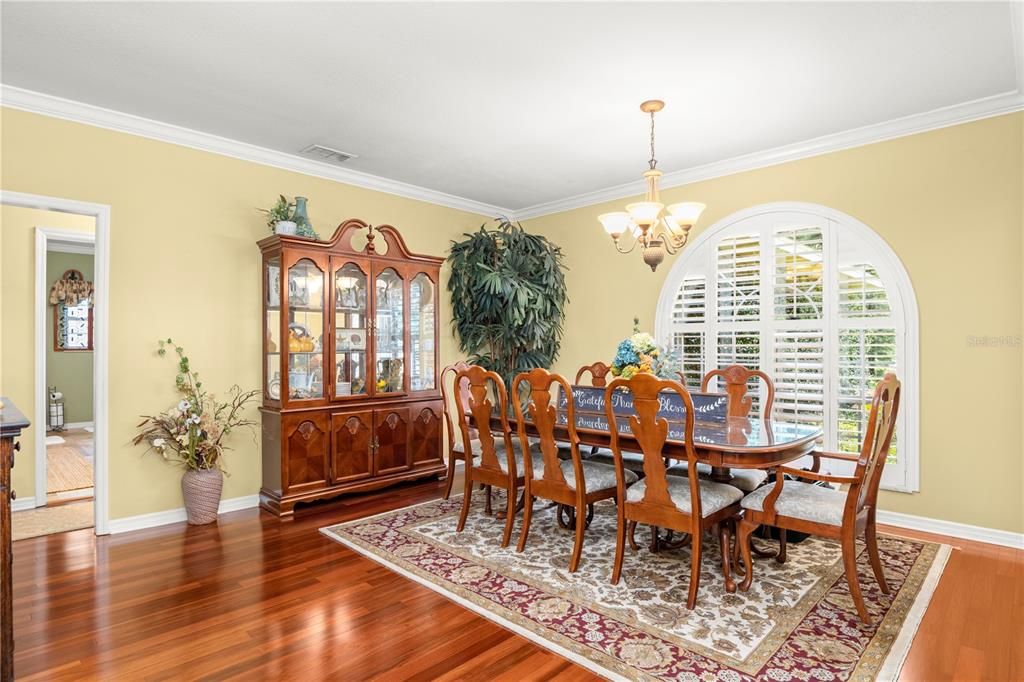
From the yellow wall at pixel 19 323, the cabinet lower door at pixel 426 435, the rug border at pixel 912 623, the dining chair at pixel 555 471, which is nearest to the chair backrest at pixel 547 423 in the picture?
the dining chair at pixel 555 471

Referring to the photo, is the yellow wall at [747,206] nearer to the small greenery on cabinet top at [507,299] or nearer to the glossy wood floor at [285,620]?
the glossy wood floor at [285,620]

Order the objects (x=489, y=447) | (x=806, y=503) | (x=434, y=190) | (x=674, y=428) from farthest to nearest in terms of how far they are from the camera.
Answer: (x=434, y=190), (x=489, y=447), (x=674, y=428), (x=806, y=503)

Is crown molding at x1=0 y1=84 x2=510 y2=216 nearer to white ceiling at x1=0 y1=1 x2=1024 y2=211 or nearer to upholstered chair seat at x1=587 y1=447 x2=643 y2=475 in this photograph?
white ceiling at x1=0 y1=1 x2=1024 y2=211

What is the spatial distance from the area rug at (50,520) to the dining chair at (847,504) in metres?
4.33

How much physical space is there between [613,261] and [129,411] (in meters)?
4.19

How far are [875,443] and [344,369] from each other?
3612 millimetres

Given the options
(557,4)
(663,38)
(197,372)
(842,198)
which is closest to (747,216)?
(842,198)

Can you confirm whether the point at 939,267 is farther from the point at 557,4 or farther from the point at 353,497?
the point at 353,497

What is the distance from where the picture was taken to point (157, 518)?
153 inches

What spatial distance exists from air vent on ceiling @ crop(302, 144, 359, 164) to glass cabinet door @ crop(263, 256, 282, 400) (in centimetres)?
89

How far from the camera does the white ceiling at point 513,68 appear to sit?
257 centimetres

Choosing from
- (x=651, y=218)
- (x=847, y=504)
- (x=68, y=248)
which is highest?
(x=68, y=248)

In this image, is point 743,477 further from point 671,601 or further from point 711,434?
point 671,601

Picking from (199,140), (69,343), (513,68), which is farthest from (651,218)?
(69,343)
